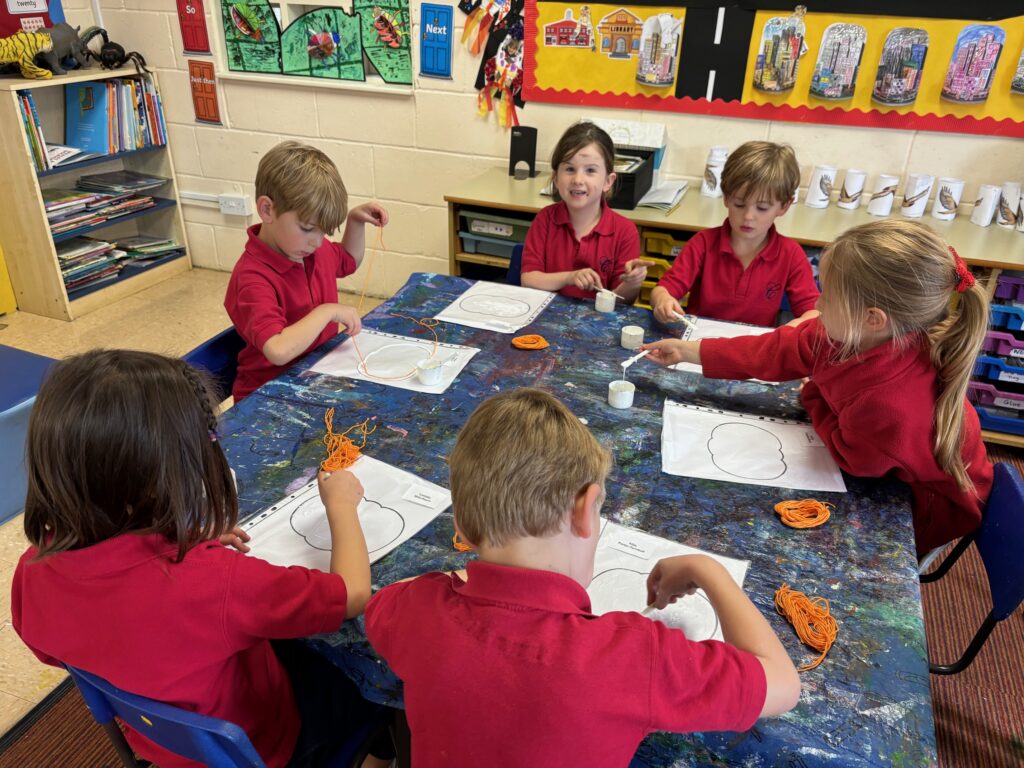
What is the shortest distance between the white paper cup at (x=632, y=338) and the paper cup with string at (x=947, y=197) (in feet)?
5.58

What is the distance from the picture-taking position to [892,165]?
2.82 meters

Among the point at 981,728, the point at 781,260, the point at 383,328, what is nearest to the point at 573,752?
the point at 383,328

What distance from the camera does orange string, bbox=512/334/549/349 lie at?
1719 mm

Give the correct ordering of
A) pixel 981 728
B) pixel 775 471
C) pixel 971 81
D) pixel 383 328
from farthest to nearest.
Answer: pixel 971 81 → pixel 383 328 → pixel 981 728 → pixel 775 471

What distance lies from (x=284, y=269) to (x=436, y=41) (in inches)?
73.0

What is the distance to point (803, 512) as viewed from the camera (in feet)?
3.96

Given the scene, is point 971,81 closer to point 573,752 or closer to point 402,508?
point 402,508

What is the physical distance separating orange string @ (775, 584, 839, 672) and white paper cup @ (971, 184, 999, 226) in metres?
2.26

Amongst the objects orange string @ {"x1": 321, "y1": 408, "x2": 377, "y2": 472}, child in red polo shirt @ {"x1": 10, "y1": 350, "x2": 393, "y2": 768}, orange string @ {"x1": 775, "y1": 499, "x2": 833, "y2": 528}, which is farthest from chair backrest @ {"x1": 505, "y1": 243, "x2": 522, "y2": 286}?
child in red polo shirt @ {"x1": 10, "y1": 350, "x2": 393, "y2": 768}

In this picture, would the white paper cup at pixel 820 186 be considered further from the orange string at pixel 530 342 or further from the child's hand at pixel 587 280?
the orange string at pixel 530 342

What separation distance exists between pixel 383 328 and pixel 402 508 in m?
0.72

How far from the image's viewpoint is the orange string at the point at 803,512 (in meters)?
1.19

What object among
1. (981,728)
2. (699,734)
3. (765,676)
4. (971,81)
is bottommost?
(981,728)

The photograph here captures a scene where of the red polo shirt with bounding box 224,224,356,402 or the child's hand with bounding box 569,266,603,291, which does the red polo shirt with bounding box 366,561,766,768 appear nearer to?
the red polo shirt with bounding box 224,224,356,402
